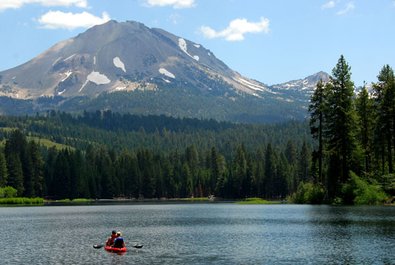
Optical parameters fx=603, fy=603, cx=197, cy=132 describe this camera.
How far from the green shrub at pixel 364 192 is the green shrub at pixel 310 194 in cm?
924

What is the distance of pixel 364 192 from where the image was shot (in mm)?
96938

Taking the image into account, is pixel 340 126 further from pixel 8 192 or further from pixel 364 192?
pixel 8 192

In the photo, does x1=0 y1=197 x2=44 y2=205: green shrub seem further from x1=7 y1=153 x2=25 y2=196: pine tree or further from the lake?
the lake

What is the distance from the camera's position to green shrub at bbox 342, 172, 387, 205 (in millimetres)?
96500

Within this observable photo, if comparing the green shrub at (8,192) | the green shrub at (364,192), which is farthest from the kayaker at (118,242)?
the green shrub at (8,192)

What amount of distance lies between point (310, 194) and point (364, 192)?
1462 cm

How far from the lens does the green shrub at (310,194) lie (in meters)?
108

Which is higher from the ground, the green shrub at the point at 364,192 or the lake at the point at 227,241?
the green shrub at the point at 364,192

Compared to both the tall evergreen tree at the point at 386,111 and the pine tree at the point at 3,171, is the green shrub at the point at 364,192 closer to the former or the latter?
the tall evergreen tree at the point at 386,111

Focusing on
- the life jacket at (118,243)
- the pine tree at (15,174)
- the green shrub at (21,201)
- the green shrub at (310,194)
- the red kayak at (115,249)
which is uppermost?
the pine tree at (15,174)

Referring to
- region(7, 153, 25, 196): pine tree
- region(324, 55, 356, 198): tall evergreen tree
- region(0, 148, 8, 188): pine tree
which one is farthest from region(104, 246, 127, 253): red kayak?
region(7, 153, 25, 196): pine tree

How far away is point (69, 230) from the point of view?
77.1m

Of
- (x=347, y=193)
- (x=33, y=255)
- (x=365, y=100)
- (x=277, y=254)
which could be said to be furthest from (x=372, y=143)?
(x=33, y=255)

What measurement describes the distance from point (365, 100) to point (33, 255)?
75.5 meters
